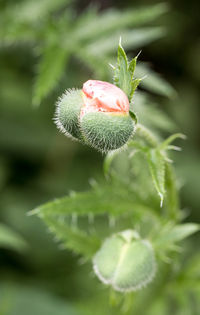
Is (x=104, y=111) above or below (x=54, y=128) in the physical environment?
below

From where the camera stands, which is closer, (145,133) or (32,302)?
(145,133)

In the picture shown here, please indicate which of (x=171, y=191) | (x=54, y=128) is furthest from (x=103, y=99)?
(x=54, y=128)

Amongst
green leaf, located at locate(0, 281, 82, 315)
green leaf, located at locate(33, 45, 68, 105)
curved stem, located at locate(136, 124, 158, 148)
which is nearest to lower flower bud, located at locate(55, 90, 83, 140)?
curved stem, located at locate(136, 124, 158, 148)

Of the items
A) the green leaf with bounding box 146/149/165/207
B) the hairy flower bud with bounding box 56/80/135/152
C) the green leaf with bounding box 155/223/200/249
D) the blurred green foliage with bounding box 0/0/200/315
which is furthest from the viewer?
the blurred green foliage with bounding box 0/0/200/315

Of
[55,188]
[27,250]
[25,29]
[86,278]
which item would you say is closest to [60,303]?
[86,278]

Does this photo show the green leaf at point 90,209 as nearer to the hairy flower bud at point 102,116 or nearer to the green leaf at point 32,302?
the hairy flower bud at point 102,116

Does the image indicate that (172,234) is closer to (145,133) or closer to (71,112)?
(145,133)

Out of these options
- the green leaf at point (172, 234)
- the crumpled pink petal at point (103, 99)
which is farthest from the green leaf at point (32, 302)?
the crumpled pink petal at point (103, 99)

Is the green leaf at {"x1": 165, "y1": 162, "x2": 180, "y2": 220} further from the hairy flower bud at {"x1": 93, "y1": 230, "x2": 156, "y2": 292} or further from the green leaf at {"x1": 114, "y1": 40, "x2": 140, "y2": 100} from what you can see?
the green leaf at {"x1": 114, "y1": 40, "x2": 140, "y2": 100}
